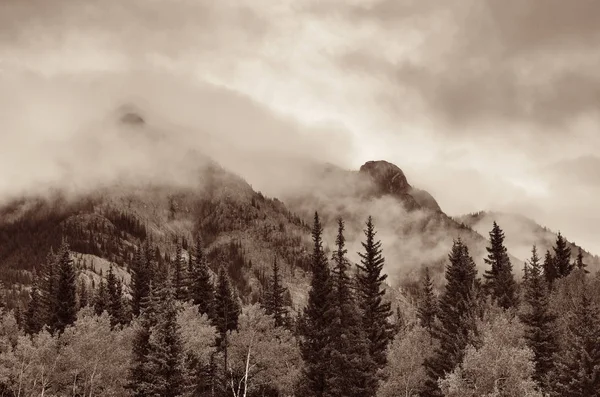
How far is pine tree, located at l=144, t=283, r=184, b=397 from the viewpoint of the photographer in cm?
6144

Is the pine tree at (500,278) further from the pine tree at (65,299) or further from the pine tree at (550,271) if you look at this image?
the pine tree at (65,299)

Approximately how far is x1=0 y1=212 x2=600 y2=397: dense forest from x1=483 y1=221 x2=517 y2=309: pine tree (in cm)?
21

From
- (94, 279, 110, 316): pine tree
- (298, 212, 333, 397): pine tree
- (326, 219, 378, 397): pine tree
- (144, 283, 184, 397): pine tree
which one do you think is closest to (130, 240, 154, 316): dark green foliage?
(94, 279, 110, 316): pine tree

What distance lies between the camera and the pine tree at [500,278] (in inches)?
3541

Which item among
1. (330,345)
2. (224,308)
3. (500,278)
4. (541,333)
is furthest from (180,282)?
(541,333)

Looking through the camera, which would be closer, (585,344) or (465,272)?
(585,344)

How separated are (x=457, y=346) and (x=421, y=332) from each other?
19987mm

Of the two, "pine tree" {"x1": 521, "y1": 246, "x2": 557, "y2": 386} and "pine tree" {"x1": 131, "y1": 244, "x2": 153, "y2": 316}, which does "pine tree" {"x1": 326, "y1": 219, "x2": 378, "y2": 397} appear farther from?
"pine tree" {"x1": 131, "y1": 244, "x2": 153, "y2": 316}

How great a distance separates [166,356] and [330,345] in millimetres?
18338

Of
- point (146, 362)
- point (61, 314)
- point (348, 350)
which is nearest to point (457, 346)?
point (348, 350)

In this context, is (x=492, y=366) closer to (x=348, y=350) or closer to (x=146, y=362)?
(x=348, y=350)

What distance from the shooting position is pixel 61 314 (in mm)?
91375

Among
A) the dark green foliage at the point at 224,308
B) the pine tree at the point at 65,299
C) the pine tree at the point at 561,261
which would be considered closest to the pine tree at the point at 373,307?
the dark green foliage at the point at 224,308

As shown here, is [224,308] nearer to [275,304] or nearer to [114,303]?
[275,304]
